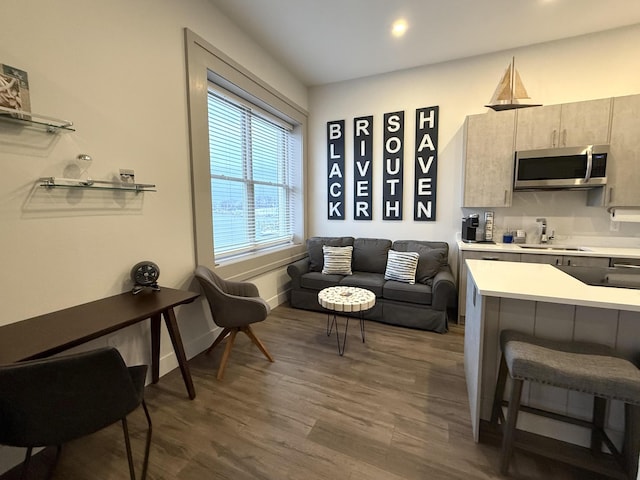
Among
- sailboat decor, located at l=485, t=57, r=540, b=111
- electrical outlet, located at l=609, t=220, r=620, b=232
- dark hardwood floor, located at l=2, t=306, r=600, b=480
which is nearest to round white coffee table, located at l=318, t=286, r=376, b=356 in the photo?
dark hardwood floor, located at l=2, t=306, r=600, b=480

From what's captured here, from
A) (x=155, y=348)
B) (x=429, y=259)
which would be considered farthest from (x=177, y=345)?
(x=429, y=259)

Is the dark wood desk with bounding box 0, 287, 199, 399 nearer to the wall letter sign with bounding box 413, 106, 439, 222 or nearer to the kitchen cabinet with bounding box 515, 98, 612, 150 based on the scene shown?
the wall letter sign with bounding box 413, 106, 439, 222

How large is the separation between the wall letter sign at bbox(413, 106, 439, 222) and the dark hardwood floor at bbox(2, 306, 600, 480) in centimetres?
185

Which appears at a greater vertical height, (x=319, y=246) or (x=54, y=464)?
(x=319, y=246)

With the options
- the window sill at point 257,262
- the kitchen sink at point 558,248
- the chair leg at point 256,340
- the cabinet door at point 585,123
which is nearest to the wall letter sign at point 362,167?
the window sill at point 257,262

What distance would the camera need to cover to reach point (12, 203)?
4.75 ft

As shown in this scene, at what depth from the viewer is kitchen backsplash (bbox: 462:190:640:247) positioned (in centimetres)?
310

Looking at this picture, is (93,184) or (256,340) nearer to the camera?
(93,184)

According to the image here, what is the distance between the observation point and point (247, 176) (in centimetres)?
334

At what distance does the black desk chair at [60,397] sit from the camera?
102 centimetres

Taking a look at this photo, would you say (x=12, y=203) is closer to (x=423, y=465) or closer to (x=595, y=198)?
(x=423, y=465)

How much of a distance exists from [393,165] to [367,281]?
1.66 m

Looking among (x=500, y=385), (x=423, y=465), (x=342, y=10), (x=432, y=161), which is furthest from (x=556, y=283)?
(x=342, y=10)

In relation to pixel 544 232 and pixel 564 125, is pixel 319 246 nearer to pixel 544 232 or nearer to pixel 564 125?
pixel 544 232
